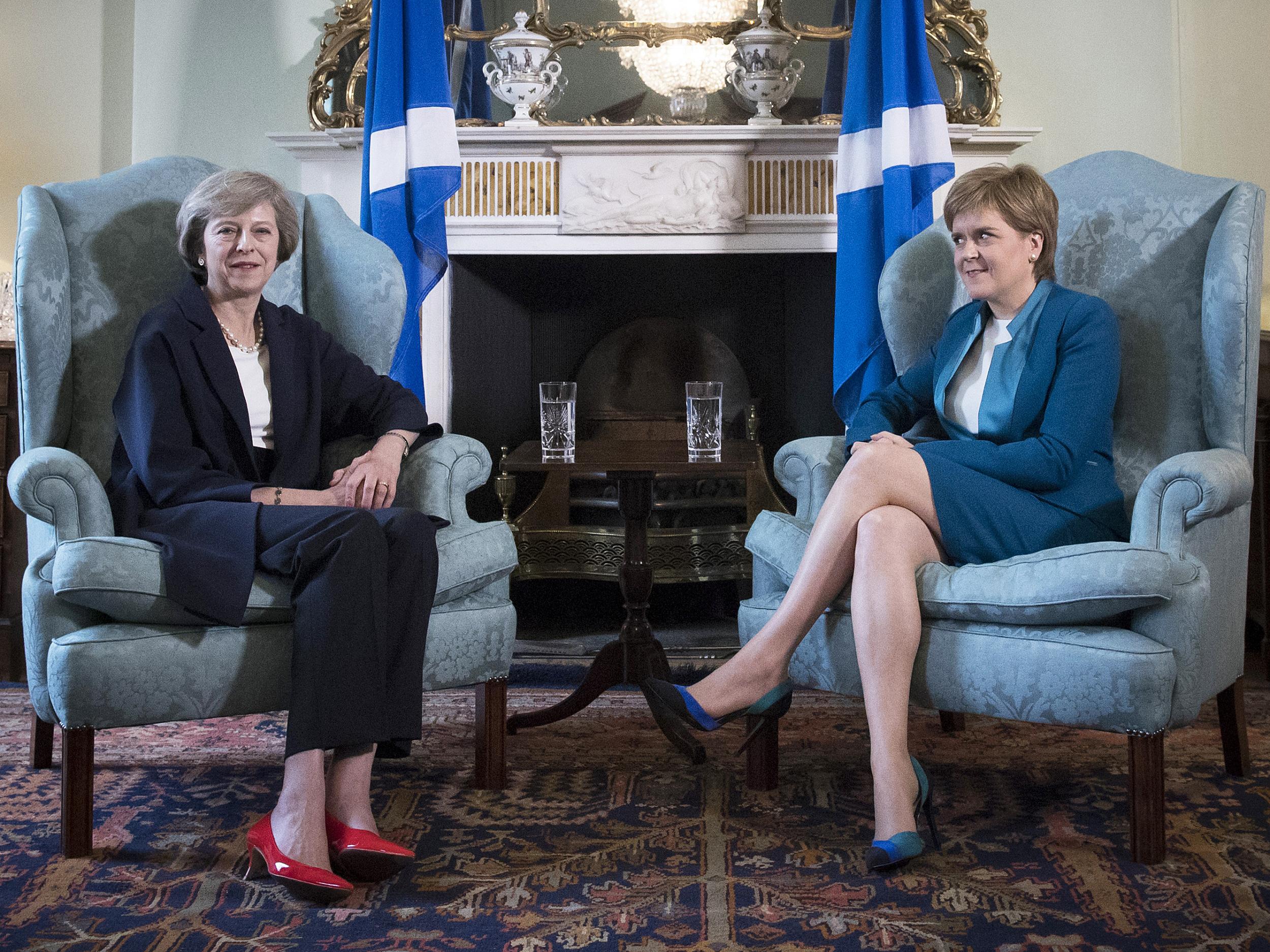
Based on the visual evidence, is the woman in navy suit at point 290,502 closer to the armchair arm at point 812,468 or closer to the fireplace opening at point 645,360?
the armchair arm at point 812,468

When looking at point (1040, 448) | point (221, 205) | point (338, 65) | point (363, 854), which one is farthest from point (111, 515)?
point (338, 65)

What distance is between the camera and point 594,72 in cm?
331

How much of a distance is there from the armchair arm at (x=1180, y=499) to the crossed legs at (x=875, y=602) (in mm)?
315

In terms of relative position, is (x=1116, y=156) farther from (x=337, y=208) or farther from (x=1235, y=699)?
(x=337, y=208)

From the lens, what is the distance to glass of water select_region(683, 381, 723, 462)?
7.56 ft


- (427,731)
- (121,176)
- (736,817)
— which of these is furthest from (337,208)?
(736,817)

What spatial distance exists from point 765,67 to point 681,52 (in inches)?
10.6

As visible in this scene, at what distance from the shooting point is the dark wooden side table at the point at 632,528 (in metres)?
2.21

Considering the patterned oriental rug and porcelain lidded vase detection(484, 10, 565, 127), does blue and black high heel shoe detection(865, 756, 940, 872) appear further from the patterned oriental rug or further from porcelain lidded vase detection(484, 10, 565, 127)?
porcelain lidded vase detection(484, 10, 565, 127)

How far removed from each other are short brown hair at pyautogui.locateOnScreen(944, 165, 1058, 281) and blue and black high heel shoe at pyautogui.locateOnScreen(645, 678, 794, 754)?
0.87 m

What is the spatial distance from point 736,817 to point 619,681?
1.98 feet

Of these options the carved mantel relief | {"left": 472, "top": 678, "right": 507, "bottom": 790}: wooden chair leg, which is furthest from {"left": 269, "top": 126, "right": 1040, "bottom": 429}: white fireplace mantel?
{"left": 472, "top": 678, "right": 507, "bottom": 790}: wooden chair leg

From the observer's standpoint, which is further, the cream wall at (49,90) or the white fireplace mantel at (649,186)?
the cream wall at (49,90)

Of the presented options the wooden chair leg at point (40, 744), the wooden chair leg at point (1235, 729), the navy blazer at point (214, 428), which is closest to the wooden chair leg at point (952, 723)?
the wooden chair leg at point (1235, 729)
